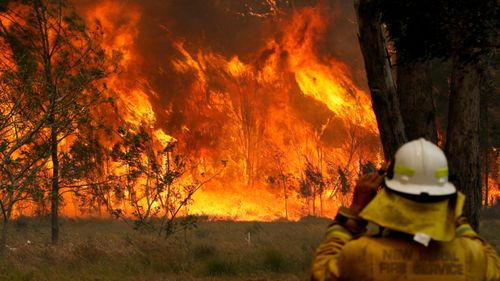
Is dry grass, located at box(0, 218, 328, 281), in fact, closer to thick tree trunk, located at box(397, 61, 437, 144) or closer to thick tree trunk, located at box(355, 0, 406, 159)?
thick tree trunk, located at box(397, 61, 437, 144)

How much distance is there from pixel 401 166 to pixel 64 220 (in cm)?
3648

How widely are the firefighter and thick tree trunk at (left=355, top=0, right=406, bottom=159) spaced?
5.31m

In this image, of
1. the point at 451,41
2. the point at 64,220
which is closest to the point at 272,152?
the point at 64,220

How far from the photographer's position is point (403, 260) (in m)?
2.64

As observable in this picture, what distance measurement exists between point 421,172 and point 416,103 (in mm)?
6180

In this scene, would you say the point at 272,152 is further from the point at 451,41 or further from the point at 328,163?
the point at 451,41

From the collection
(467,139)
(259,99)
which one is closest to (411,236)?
(467,139)

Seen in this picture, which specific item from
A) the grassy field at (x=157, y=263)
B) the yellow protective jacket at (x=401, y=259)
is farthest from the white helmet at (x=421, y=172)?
the grassy field at (x=157, y=263)

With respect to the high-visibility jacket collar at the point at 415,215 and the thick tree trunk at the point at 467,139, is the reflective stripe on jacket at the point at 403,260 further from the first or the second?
the thick tree trunk at the point at 467,139

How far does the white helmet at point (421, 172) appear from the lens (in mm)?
2605

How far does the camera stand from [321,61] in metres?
45.2

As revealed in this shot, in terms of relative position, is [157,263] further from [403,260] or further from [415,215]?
[415,215]

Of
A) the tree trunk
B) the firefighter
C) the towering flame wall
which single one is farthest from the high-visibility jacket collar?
the towering flame wall

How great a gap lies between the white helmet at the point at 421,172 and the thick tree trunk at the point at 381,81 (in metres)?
5.38
